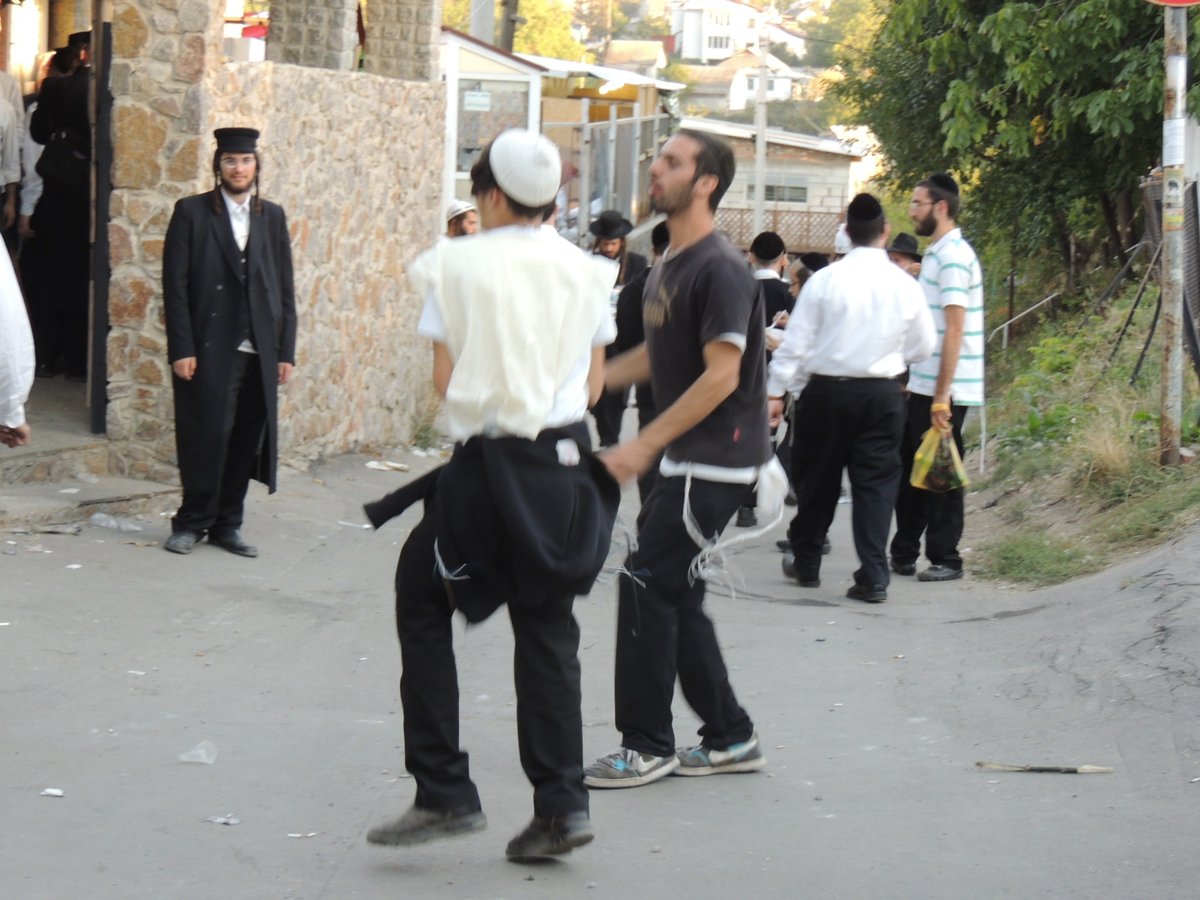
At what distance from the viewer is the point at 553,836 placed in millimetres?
4121

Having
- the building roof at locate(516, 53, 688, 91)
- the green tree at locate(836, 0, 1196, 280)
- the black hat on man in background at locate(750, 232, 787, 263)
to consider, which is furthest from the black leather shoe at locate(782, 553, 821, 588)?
the building roof at locate(516, 53, 688, 91)

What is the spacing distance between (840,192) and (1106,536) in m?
53.0

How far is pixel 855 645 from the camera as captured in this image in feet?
23.5

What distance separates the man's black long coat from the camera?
8.00 meters

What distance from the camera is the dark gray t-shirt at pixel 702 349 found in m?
4.79

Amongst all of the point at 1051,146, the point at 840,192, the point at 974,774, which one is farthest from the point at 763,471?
the point at 840,192

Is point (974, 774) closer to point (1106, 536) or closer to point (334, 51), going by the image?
A: point (1106, 536)

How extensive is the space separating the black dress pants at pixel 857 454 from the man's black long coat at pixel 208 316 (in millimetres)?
2716

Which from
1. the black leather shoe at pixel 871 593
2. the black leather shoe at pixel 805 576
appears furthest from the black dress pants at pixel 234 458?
the black leather shoe at pixel 871 593

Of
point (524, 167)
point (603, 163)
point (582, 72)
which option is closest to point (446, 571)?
point (524, 167)

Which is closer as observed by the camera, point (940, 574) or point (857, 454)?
point (857, 454)

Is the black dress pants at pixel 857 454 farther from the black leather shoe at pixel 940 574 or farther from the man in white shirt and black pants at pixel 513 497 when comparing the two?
the man in white shirt and black pants at pixel 513 497

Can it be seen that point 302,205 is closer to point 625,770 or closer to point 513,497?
point 625,770

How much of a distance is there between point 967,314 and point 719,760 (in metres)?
3.89
